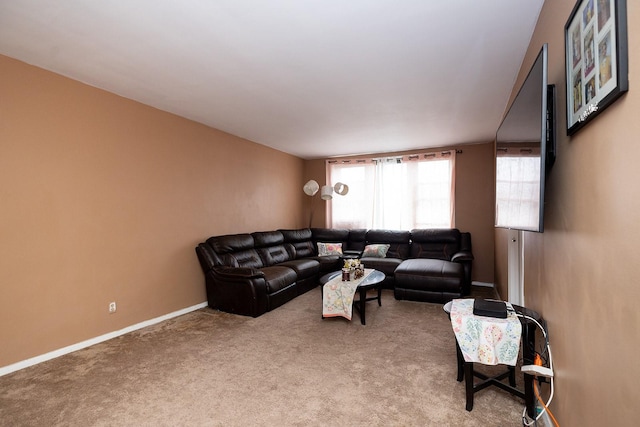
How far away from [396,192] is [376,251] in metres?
1.41

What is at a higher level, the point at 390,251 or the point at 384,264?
the point at 390,251

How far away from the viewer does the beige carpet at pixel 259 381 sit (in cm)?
195

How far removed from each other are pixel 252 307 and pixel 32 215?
7.75 ft

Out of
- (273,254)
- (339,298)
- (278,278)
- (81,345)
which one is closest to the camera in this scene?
(81,345)

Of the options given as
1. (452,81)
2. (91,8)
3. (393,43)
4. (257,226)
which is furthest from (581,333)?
(257,226)

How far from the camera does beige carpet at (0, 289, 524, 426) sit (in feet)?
6.41

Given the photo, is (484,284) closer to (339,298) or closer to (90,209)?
(339,298)

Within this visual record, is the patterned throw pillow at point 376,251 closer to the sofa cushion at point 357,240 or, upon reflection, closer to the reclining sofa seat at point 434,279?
the sofa cushion at point 357,240

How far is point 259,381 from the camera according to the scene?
236 centimetres

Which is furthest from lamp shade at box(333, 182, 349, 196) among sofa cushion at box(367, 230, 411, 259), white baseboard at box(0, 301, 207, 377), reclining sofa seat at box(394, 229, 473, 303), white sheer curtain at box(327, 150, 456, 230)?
white baseboard at box(0, 301, 207, 377)

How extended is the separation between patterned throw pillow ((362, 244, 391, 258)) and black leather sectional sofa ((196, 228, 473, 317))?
83 millimetres

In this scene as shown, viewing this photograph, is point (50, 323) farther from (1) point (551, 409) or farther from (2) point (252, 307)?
(1) point (551, 409)

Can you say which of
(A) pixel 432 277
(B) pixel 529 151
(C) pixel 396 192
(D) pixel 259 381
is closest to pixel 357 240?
(C) pixel 396 192

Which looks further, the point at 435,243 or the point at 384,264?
the point at 435,243
